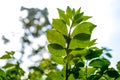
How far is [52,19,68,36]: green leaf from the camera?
1.93 meters

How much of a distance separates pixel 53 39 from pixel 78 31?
6.2 inches

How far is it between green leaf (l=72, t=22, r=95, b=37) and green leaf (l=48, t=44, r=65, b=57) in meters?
Answer: 0.11

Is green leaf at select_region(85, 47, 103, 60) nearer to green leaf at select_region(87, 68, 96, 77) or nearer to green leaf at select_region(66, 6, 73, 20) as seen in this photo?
green leaf at select_region(87, 68, 96, 77)

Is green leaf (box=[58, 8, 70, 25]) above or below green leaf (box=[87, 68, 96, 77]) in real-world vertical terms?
above

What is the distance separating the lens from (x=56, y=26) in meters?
1.94

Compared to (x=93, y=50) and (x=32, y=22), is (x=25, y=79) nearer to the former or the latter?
(x=93, y=50)

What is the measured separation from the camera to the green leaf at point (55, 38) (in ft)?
6.23

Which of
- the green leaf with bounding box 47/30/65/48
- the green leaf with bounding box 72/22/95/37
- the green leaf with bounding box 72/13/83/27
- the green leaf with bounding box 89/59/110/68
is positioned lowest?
the green leaf with bounding box 89/59/110/68

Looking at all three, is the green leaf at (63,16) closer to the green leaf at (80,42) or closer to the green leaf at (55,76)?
the green leaf at (80,42)

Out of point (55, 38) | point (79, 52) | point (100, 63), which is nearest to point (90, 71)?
point (100, 63)

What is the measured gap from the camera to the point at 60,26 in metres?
1.94

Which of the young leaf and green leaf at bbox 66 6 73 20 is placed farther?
green leaf at bbox 66 6 73 20

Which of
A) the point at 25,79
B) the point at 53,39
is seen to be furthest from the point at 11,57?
the point at 53,39

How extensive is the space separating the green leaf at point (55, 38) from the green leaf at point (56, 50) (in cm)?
2
